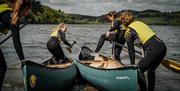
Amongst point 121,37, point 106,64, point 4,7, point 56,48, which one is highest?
point 4,7

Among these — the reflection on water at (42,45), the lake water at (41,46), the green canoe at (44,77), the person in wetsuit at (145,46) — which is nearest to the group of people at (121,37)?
the person in wetsuit at (145,46)

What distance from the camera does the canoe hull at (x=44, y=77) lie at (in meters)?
7.37

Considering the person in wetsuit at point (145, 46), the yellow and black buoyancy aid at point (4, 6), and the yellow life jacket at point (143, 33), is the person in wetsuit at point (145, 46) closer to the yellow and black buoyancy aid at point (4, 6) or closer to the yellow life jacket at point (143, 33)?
the yellow life jacket at point (143, 33)

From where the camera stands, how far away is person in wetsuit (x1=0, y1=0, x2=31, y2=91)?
6.40m

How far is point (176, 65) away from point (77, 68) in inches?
132

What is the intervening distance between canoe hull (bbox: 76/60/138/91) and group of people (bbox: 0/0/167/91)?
260 millimetres

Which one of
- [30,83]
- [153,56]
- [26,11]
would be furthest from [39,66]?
[153,56]

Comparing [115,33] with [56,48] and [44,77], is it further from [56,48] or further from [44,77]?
[44,77]

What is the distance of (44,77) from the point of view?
805 cm

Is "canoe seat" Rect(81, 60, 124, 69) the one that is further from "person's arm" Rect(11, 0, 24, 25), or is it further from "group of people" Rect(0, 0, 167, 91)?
"person's arm" Rect(11, 0, 24, 25)

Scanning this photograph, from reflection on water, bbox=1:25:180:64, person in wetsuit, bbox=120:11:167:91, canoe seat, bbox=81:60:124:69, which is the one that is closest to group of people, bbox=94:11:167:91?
person in wetsuit, bbox=120:11:167:91

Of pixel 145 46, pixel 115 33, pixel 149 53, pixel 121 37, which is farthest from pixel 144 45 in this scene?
pixel 115 33

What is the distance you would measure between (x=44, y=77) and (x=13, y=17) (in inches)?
82.5

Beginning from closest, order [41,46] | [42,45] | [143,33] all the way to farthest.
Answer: [143,33]
[41,46]
[42,45]
